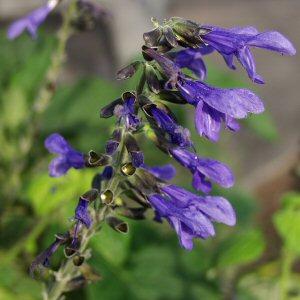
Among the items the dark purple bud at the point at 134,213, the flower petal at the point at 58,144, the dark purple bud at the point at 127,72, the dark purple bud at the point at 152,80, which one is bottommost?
the dark purple bud at the point at 134,213

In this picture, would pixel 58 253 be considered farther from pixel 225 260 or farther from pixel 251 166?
Answer: pixel 251 166

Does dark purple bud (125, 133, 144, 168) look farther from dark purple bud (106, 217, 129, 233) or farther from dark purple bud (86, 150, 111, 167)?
dark purple bud (106, 217, 129, 233)

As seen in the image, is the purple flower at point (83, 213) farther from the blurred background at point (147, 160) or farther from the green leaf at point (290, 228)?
the green leaf at point (290, 228)

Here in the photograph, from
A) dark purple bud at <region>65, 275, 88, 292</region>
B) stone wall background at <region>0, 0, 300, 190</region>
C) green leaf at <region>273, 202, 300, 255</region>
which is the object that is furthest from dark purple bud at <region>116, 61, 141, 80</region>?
stone wall background at <region>0, 0, 300, 190</region>

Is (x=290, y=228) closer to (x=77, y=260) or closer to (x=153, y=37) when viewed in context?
(x=77, y=260)

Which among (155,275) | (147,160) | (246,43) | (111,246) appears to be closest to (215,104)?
(246,43)

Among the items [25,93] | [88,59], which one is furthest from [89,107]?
[88,59]

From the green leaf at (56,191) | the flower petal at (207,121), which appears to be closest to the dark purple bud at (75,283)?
the flower petal at (207,121)
